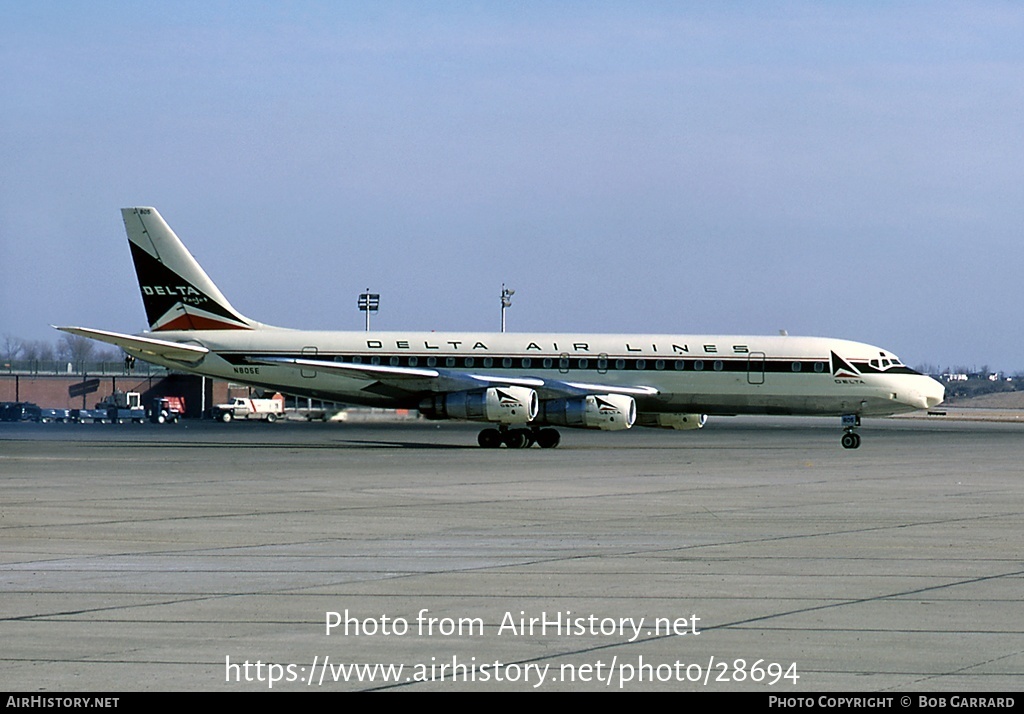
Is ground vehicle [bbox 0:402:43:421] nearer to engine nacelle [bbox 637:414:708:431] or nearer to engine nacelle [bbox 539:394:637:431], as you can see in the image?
engine nacelle [bbox 637:414:708:431]

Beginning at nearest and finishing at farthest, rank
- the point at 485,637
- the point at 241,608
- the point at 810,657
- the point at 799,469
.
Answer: the point at 810,657 < the point at 485,637 < the point at 241,608 < the point at 799,469

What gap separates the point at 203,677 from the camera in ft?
28.5

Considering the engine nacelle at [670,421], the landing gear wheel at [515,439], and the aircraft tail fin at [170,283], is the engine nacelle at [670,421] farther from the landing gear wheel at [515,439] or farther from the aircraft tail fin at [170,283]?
the aircraft tail fin at [170,283]

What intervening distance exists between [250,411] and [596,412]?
5029 cm

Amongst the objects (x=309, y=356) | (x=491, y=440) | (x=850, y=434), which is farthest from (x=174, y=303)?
(x=850, y=434)

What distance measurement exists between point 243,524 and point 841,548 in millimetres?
7598

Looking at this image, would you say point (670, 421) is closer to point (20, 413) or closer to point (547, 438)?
point (547, 438)

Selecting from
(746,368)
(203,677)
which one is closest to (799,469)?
(746,368)

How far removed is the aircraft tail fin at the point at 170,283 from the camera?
157 feet

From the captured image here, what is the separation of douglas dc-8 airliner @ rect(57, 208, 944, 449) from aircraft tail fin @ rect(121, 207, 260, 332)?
7cm

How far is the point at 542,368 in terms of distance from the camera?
4644 centimetres

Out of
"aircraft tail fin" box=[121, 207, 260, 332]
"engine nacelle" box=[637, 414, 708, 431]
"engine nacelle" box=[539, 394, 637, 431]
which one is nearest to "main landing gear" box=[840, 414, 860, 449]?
"engine nacelle" box=[637, 414, 708, 431]

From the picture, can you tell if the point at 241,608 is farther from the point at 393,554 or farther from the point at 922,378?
the point at 922,378

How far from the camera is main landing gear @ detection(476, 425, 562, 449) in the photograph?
45.9m
